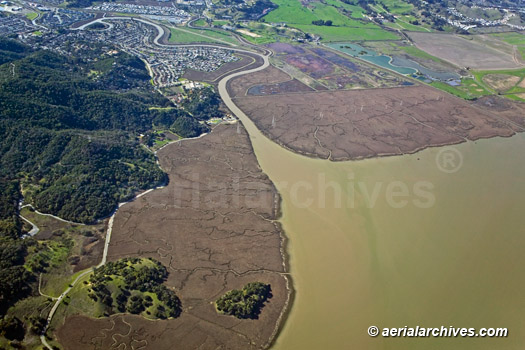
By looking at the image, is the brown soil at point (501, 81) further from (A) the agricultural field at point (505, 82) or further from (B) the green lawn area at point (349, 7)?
(B) the green lawn area at point (349, 7)

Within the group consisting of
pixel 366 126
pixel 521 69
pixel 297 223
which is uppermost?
pixel 521 69

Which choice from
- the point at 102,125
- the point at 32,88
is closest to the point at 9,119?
the point at 32,88

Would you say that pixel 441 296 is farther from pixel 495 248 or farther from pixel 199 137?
pixel 199 137

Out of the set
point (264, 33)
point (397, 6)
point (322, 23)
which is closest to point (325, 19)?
point (322, 23)

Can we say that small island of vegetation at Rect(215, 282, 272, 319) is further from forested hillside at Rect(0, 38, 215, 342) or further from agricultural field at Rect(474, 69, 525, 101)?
agricultural field at Rect(474, 69, 525, 101)

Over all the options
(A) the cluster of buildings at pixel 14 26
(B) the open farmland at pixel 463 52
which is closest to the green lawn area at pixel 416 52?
(B) the open farmland at pixel 463 52

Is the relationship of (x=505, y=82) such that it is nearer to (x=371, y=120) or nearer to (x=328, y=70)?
(x=328, y=70)
